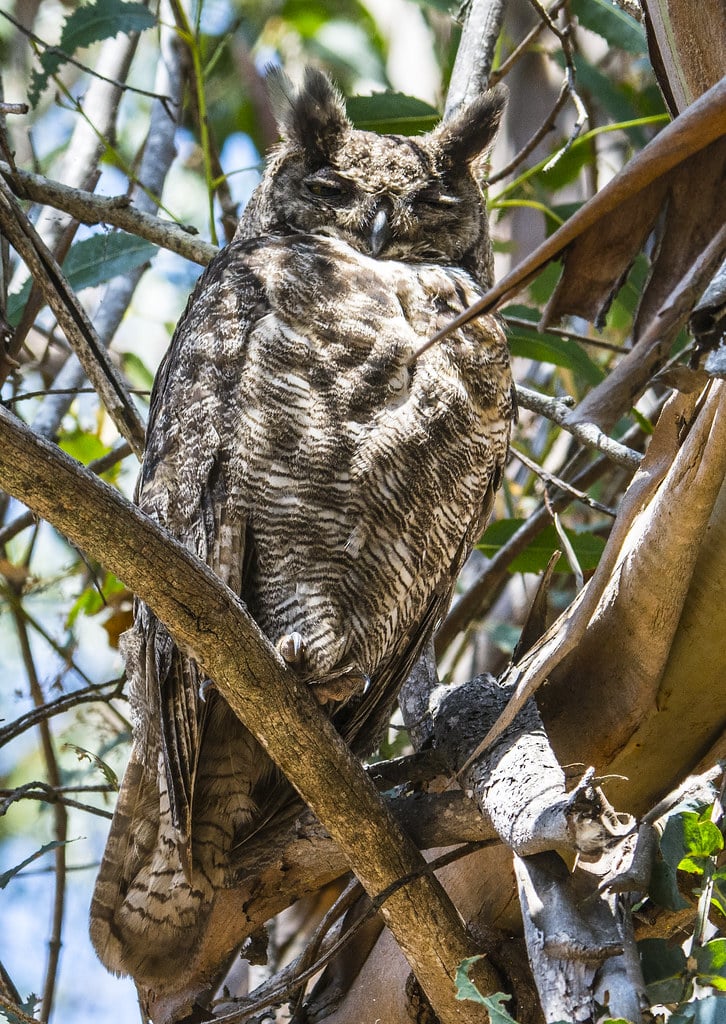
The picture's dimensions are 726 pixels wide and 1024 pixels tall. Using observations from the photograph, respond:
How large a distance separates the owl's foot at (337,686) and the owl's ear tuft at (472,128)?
3.86ft

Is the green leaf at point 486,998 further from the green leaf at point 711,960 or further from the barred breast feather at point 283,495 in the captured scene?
the barred breast feather at point 283,495

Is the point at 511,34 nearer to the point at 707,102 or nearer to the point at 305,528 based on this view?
the point at 305,528

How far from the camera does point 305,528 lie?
1871 mm

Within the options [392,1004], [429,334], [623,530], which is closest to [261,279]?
[429,334]

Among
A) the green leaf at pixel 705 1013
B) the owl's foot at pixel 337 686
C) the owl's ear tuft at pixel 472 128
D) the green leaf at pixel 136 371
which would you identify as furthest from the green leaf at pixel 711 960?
the green leaf at pixel 136 371

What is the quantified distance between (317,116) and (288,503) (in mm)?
930

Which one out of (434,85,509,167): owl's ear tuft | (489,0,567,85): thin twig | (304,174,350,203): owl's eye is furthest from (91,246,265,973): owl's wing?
(489,0,567,85): thin twig

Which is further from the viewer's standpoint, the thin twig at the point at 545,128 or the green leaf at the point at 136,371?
the green leaf at the point at 136,371

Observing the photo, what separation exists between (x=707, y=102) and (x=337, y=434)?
983 millimetres

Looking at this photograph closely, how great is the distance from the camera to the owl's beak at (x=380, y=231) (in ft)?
7.09

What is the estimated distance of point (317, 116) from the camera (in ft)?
7.60

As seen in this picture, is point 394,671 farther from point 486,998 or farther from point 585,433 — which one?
point 486,998

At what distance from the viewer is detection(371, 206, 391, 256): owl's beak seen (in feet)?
7.09

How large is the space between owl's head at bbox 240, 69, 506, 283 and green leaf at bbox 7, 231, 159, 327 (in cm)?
23
